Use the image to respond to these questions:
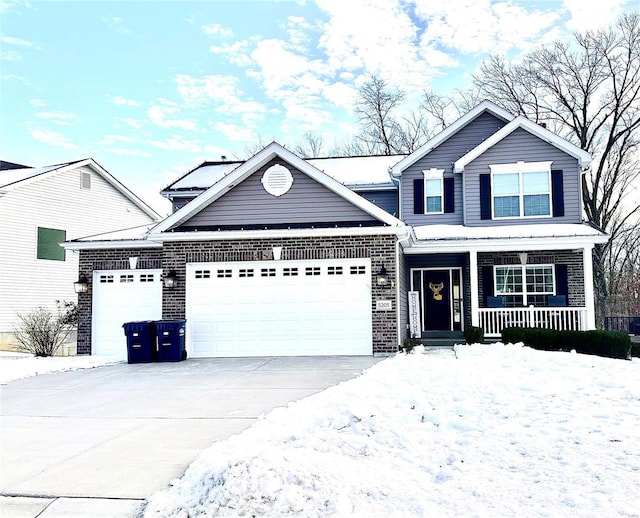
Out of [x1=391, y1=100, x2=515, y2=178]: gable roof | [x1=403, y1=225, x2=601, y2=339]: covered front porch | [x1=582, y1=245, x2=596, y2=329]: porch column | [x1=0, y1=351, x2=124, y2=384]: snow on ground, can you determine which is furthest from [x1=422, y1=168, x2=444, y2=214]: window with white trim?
[x1=0, y1=351, x2=124, y2=384]: snow on ground

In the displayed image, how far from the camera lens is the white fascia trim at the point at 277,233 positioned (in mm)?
12992

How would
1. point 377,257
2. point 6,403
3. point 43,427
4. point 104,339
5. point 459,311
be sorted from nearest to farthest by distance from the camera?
point 43,427 < point 6,403 < point 377,257 < point 104,339 < point 459,311

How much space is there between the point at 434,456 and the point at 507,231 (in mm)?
12559

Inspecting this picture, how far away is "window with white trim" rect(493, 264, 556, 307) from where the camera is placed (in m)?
16.7

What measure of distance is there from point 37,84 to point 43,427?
49.7 ft

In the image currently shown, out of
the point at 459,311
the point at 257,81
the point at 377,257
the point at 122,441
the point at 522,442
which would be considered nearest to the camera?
the point at 522,442

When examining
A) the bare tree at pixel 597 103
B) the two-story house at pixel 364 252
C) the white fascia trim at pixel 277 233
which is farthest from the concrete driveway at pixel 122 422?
the bare tree at pixel 597 103

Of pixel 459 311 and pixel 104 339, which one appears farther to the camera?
pixel 459 311

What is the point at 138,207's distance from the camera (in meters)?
27.8

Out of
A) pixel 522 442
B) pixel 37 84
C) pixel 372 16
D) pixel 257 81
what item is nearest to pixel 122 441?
pixel 522 442

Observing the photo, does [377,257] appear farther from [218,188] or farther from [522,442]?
[522,442]

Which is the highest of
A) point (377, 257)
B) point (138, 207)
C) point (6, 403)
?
point (138, 207)

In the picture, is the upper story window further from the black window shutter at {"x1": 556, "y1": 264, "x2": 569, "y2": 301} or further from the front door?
the black window shutter at {"x1": 556, "y1": 264, "x2": 569, "y2": 301}

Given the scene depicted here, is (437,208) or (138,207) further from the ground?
(138,207)
